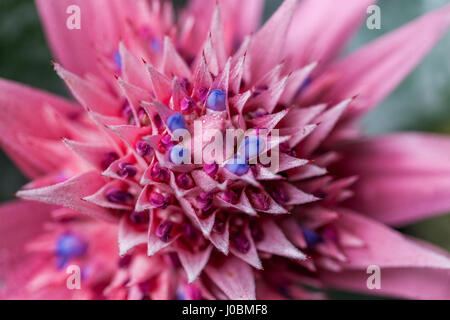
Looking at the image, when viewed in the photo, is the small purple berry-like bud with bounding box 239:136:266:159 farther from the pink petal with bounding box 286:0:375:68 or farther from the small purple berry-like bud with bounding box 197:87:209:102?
the pink petal with bounding box 286:0:375:68

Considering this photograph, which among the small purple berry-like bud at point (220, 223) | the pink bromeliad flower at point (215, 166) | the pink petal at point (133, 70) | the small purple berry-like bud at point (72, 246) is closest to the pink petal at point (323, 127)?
the pink bromeliad flower at point (215, 166)

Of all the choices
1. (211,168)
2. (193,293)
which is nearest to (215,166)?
(211,168)

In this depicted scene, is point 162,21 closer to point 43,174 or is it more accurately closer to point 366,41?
point 43,174

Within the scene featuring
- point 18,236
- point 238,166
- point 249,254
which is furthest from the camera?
point 18,236

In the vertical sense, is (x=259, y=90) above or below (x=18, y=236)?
above

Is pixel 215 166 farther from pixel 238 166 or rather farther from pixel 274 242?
pixel 274 242

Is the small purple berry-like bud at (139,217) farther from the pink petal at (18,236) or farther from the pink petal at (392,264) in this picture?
the pink petal at (392,264)
